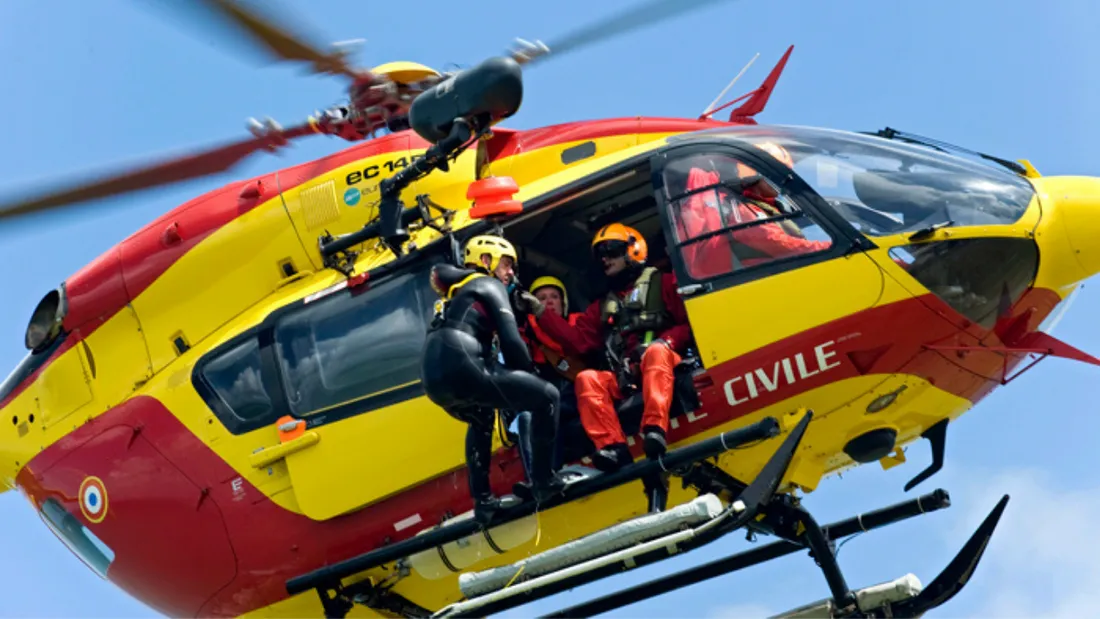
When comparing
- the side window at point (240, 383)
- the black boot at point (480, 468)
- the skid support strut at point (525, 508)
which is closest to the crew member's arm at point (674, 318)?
the skid support strut at point (525, 508)

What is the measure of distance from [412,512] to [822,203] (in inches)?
117

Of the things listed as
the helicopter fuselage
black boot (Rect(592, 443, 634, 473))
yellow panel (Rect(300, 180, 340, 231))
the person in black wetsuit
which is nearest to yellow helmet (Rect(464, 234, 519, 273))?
the person in black wetsuit

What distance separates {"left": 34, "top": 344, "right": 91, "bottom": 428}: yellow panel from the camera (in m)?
10.6

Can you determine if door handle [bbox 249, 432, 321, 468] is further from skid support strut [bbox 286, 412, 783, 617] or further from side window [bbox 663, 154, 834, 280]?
side window [bbox 663, 154, 834, 280]

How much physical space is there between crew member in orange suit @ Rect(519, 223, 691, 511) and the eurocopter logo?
35 centimetres

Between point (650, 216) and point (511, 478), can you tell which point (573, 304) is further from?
point (511, 478)

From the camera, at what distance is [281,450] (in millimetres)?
9508

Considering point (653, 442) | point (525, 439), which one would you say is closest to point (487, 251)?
point (525, 439)

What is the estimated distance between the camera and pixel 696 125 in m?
9.90

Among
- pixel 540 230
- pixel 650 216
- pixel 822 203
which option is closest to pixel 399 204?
pixel 540 230

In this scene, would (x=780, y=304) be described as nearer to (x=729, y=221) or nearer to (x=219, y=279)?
(x=729, y=221)

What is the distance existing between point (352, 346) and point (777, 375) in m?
2.66

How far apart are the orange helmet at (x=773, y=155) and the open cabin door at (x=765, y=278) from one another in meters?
0.02

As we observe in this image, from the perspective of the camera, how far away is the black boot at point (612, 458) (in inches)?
332
